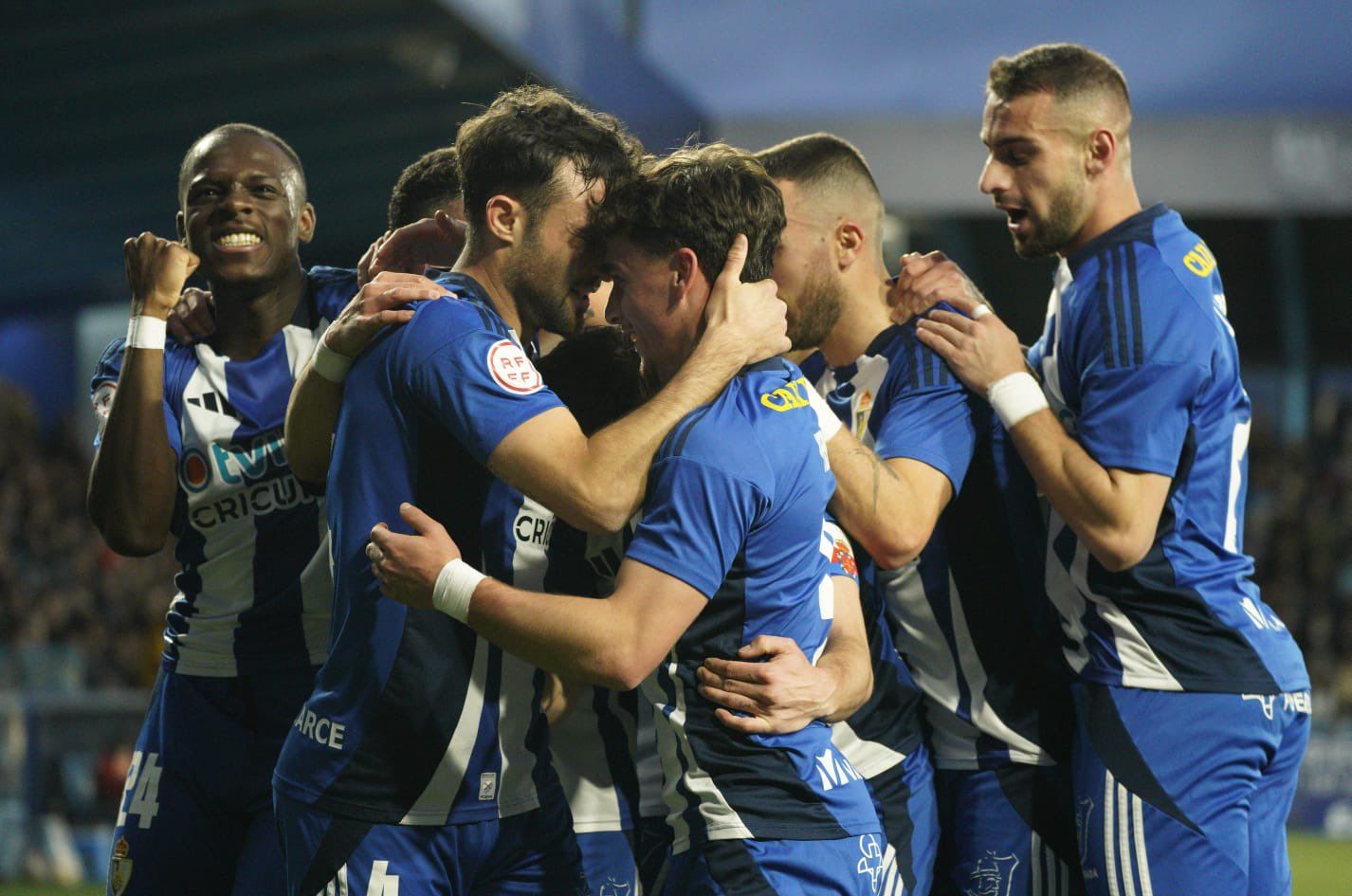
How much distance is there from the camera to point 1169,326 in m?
3.77

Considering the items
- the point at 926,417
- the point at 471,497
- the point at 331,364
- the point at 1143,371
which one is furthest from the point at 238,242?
the point at 1143,371

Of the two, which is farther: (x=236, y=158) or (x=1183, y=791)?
(x=236, y=158)

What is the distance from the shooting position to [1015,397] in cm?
375

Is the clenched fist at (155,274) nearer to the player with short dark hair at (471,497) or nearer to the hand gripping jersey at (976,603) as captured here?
the player with short dark hair at (471,497)

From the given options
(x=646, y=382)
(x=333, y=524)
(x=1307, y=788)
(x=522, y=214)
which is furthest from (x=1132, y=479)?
(x=1307, y=788)

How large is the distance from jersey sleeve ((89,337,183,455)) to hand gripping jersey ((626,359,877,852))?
1.77 m

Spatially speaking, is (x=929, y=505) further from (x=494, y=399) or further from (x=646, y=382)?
(x=494, y=399)

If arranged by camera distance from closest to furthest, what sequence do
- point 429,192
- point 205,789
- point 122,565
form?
point 205,789, point 429,192, point 122,565

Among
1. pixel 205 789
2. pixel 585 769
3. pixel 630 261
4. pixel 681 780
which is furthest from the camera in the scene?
pixel 205 789

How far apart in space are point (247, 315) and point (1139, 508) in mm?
2487

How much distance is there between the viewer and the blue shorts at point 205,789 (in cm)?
396

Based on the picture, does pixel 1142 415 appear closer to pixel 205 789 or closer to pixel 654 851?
pixel 654 851

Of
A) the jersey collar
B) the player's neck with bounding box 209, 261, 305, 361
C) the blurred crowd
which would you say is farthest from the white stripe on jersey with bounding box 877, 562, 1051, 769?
the blurred crowd

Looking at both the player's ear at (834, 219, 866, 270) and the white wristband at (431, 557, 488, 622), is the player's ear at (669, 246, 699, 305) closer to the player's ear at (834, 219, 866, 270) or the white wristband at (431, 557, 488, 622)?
the white wristband at (431, 557, 488, 622)
